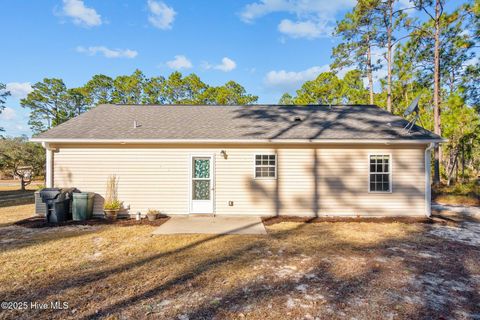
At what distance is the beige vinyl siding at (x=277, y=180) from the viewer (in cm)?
829

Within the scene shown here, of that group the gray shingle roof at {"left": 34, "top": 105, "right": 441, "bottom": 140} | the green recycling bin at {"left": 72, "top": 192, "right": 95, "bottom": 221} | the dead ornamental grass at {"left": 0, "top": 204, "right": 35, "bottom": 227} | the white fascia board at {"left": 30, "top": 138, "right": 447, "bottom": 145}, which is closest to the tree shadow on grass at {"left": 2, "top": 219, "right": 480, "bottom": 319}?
the white fascia board at {"left": 30, "top": 138, "right": 447, "bottom": 145}

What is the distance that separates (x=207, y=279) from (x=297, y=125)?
6.89m

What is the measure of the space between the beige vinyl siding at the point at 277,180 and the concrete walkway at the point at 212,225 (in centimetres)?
47

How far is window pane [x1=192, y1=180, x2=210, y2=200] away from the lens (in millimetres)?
8383

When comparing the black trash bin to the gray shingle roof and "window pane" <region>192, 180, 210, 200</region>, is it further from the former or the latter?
"window pane" <region>192, 180, 210, 200</region>

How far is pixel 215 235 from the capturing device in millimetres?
6320

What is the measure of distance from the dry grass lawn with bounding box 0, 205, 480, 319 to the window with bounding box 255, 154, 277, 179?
232 centimetres

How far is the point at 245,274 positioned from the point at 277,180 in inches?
180

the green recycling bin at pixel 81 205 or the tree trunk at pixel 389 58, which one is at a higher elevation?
the tree trunk at pixel 389 58

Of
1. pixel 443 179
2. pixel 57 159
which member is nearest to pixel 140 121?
pixel 57 159

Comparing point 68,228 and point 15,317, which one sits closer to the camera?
point 15,317

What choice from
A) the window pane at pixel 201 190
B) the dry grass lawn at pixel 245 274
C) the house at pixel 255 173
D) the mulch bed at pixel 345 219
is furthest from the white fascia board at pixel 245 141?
the dry grass lawn at pixel 245 274

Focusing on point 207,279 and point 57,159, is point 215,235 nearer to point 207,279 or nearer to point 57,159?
point 207,279

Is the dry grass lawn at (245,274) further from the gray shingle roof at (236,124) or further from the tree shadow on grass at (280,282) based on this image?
the gray shingle roof at (236,124)
